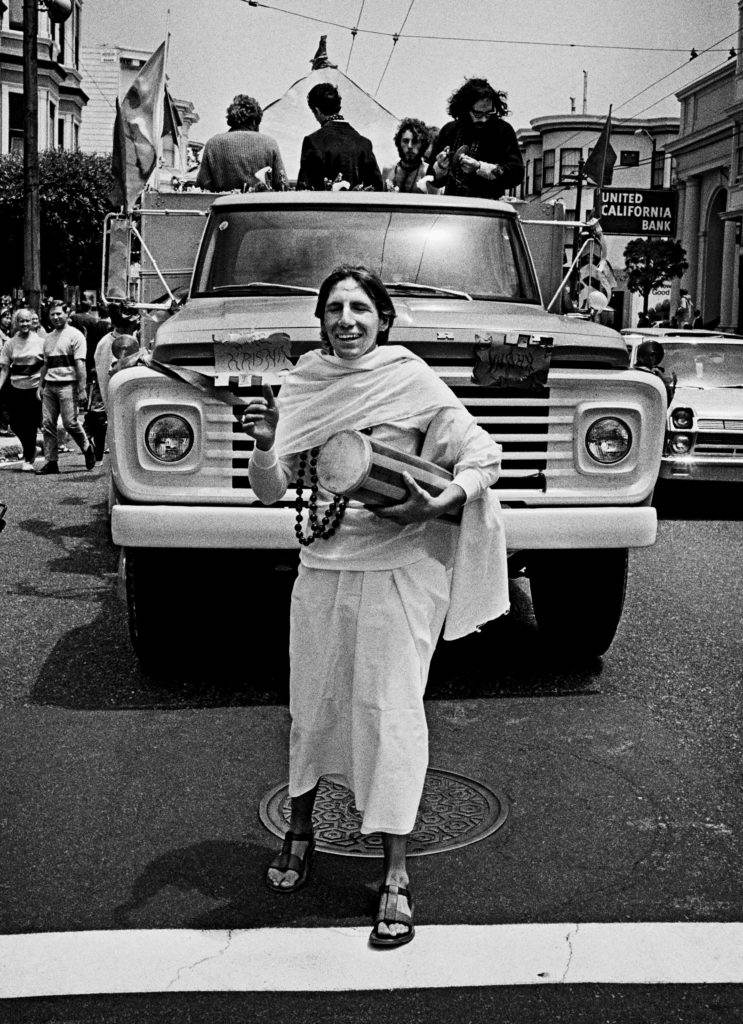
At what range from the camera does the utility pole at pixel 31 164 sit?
19.6m

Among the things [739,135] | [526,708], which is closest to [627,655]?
[526,708]

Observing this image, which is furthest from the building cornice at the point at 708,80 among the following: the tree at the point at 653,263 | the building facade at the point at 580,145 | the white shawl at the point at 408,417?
the white shawl at the point at 408,417

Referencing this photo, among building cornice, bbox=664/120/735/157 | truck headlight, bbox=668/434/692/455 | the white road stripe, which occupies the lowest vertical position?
the white road stripe

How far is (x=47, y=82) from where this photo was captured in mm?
54125

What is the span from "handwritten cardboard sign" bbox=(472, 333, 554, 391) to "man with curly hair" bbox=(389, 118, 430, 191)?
3260mm

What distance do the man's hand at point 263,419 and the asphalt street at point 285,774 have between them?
4.32 feet

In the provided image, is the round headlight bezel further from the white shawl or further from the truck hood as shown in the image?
the white shawl

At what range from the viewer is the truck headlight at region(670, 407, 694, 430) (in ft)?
41.8

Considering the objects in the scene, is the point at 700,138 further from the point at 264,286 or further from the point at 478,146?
the point at 264,286

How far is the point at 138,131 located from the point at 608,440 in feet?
15.7

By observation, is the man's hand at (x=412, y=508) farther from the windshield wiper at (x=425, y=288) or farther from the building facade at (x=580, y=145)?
the building facade at (x=580, y=145)

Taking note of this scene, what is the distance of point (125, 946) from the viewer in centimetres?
369

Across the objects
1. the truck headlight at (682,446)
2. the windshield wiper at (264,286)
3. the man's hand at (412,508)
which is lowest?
the truck headlight at (682,446)

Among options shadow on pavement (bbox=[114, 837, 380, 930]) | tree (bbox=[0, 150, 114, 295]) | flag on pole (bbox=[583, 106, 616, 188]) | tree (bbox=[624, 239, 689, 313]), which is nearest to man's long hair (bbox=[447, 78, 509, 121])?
flag on pole (bbox=[583, 106, 616, 188])
